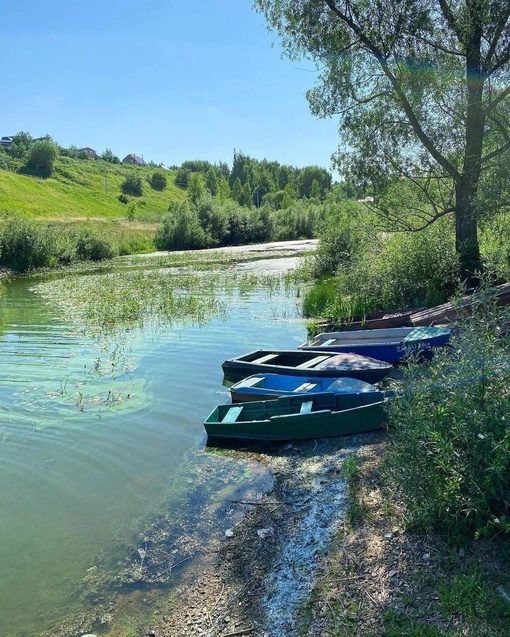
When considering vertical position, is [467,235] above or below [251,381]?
above

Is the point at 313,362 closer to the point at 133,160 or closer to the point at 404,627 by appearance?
the point at 404,627

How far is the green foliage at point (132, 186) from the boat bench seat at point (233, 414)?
9589 cm

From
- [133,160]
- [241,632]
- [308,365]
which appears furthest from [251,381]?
[133,160]

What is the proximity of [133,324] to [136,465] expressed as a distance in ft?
33.1

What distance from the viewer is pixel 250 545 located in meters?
5.26

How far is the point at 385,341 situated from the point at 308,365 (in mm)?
2621

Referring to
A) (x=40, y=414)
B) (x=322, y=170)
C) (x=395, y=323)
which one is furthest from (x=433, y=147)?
(x=322, y=170)

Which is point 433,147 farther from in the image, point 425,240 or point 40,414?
point 40,414

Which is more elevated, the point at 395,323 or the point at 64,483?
the point at 395,323

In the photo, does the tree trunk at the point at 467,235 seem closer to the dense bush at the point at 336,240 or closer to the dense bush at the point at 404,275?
the dense bush at the point at 404,275

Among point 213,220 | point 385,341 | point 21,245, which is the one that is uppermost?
point 213,220

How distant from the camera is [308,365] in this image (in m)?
10.2

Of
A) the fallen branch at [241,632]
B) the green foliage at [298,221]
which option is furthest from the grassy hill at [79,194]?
the fallen branch at [241,632]

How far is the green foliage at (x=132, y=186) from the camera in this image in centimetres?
9869
